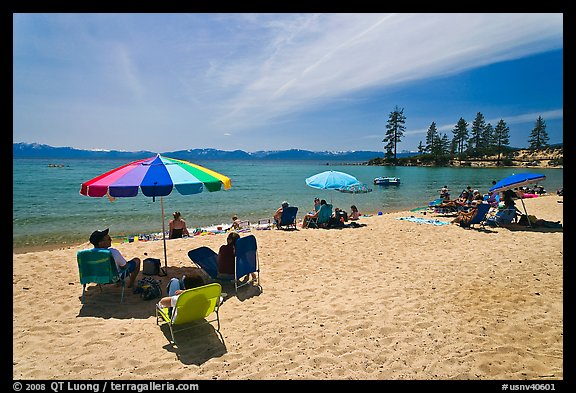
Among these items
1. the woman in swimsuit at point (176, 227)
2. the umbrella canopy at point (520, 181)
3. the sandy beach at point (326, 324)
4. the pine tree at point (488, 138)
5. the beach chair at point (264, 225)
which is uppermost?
the pine tree at point (488, 138)

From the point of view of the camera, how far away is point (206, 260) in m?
6.07

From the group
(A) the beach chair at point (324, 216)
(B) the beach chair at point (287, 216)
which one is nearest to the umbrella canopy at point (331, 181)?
(A) the beach chair at point (324, 216)

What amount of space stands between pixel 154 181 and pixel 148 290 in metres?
1.94

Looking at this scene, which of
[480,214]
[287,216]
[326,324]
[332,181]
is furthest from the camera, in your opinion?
[287,216]

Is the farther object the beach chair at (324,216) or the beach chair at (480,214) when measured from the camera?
the beach chair at (324,216)

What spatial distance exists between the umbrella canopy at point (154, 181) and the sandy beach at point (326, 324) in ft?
6.26

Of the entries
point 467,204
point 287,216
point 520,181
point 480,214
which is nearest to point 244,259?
point 287,216

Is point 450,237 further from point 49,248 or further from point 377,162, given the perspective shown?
point 377,162

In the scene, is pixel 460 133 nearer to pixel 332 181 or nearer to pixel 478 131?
pixel 478 131

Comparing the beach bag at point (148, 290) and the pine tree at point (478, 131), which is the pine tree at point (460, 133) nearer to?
the pine tree at point (478, 131)

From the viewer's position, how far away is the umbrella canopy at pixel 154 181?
4918 millimetres
